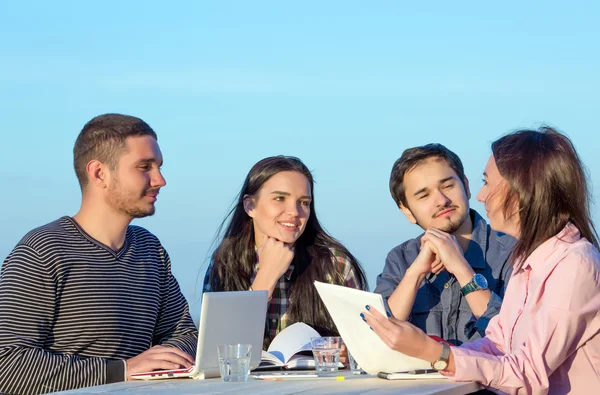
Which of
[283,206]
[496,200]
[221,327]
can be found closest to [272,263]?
[283,206]

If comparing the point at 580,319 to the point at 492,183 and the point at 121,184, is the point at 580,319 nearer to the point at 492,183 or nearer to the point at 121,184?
the point at 492,183

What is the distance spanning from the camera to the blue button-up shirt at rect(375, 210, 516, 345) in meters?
4.48

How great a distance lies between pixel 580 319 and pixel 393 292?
5.82ft

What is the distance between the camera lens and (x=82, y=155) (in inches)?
163

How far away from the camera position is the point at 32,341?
353cm

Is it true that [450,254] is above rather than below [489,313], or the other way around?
above

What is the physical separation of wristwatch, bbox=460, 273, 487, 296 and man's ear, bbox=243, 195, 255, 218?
1435 millimetres

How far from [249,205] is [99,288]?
1.43m

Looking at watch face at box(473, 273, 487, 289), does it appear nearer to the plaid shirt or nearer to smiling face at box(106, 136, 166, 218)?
the plaid shirt

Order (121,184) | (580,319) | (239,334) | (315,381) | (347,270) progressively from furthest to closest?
1. (347,270)
2. (121,184)
3. (239,334)
4. (315,381)
5. (580,319)

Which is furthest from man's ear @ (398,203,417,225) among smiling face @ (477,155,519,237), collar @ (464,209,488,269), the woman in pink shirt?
the woman in pink shirt

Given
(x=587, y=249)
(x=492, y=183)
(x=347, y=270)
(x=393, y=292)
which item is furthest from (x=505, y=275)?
(x=587, y=249)

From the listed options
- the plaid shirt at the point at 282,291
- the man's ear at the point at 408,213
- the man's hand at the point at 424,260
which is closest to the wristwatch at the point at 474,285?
the man's hand at the point at 424,260

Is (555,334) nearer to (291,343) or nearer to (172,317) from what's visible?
(291,343)
